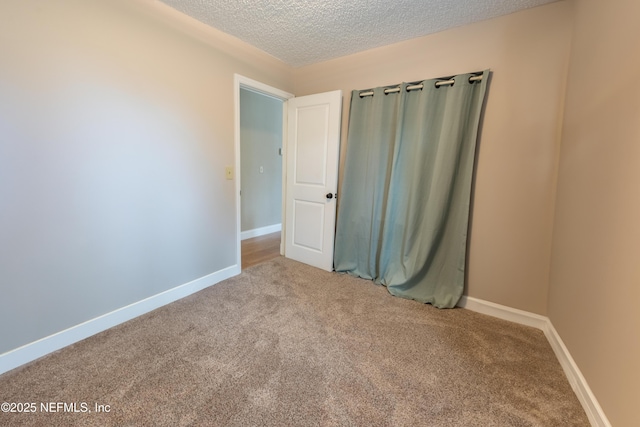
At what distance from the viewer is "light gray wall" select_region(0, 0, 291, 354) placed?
147 cm

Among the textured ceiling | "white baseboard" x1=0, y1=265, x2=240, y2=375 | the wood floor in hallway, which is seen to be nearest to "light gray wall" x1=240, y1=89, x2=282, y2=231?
the wood floor in hallway

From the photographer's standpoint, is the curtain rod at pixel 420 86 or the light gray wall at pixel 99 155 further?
the curtain rod at pixel 420 86

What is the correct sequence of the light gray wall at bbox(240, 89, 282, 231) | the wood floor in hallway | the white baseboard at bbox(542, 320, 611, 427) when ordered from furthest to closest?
the light gray wall at bbox(240, 89, 282, 231), the wood floor in hallway, the white baseboard at bbox(542, 320, 611, 427)

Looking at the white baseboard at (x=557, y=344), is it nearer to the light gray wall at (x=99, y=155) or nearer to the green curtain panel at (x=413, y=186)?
the green curtain panel at (x=413, y=186)

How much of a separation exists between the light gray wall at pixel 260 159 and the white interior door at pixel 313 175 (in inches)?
53.6

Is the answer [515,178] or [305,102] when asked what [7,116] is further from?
[515,178]

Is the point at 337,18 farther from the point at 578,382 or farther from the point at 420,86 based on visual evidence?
the point at 578,382

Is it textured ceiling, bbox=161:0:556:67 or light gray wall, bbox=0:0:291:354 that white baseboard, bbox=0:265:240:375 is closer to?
light gray wall, bbox=0:0:291:354

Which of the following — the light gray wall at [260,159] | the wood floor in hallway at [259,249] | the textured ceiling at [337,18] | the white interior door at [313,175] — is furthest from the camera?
the light gray wall at [260,159]

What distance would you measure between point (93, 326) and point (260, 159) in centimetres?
331

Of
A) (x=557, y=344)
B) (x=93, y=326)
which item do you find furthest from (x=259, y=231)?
(x=557, y=344)

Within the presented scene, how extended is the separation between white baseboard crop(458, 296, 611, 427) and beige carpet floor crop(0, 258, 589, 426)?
1.9 inches

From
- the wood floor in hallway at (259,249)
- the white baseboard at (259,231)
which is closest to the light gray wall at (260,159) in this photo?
the white baseboard at (259,231)

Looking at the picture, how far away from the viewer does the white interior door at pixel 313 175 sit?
2869 millimetres
